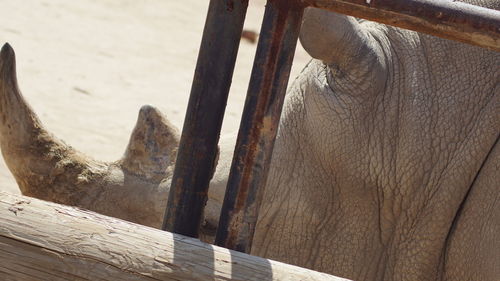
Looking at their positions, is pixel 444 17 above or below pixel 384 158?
above

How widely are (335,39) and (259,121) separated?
725mm

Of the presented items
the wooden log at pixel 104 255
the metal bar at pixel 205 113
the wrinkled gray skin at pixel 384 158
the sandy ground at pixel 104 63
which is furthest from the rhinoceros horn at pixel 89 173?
A: the sandy ground at pixel 104 63

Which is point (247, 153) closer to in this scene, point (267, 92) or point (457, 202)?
A: point (267, 92)

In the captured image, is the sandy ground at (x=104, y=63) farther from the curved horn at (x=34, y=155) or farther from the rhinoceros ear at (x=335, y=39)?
the rhinoceros ear at (x=335, y=39)

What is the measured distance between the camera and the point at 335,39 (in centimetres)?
262

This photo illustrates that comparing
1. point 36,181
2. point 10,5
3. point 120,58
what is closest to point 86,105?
point 120,58

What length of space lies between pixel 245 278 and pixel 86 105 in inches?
224

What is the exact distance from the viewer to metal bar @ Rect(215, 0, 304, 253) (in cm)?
194

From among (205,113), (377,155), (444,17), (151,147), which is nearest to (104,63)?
(151,147)

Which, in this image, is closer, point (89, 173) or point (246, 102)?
point (246, 102)

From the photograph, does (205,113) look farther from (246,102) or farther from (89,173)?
(89,173)

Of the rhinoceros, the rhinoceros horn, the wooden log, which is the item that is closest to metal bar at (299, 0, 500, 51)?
the wooden log

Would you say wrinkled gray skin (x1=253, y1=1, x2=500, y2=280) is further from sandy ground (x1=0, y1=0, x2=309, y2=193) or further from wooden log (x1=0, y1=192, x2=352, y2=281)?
sandy ground (x1=0, y1=0, x2=309, y2=193)

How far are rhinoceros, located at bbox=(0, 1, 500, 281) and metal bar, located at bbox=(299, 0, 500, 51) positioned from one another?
0.79 metres
